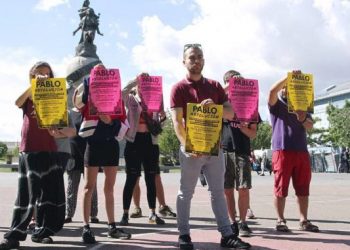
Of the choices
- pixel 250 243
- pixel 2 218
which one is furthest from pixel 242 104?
pixel 2 218

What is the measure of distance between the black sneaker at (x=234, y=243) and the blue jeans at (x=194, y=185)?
54 mm

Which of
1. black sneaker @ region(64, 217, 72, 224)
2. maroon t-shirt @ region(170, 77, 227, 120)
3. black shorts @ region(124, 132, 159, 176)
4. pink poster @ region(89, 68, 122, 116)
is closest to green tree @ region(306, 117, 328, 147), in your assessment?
black shorts @ region(124, 132, 159, 176)

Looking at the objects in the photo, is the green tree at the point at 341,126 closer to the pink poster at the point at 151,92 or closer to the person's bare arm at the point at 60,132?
the pink poster at the point at 151,92

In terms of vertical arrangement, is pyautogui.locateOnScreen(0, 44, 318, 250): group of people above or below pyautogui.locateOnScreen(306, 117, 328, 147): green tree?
below

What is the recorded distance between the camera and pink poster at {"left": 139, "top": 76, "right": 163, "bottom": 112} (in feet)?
26.7

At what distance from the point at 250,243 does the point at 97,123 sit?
234 cm

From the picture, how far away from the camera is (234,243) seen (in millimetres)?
5809

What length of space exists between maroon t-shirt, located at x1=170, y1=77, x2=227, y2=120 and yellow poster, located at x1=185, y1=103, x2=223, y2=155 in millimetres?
273

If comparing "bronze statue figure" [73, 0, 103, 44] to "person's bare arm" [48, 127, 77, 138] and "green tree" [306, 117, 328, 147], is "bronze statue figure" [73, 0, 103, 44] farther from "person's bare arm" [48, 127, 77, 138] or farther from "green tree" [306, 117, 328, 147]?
"green tree" [306, 117, 328, 147]

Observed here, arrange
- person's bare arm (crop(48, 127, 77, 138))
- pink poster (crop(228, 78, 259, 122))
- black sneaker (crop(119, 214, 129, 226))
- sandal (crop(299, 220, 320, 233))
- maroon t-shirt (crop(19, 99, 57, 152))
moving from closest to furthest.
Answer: person's bare arm (crop(48, 127, 77, 138))
maroon t-shirt (crop(19, 99, 57, 152))
pink poster (crop(228, 78, 259, 122))
sandal (crop(299, 220, 320, 233))
black sneaker (crop(119, 214, 129, 226))

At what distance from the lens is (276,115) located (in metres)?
7.60

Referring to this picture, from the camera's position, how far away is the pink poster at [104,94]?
20.8ft

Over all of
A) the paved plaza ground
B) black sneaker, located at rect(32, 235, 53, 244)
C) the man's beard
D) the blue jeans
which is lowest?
the paved plaza ground

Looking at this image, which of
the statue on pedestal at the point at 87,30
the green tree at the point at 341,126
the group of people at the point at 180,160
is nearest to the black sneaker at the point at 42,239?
the group of people at the point at 180,160
